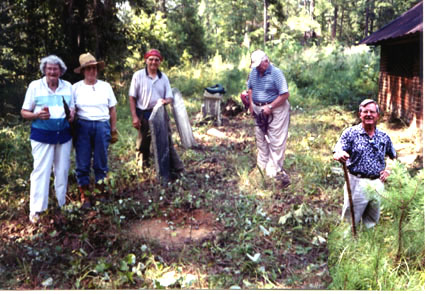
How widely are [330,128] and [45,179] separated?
8.14 ft

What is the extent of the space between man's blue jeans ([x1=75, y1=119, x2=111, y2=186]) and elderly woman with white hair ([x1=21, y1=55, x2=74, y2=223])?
0.13 metres

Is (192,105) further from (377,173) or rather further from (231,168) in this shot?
(377,173)

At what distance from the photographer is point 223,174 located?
4.04 meters

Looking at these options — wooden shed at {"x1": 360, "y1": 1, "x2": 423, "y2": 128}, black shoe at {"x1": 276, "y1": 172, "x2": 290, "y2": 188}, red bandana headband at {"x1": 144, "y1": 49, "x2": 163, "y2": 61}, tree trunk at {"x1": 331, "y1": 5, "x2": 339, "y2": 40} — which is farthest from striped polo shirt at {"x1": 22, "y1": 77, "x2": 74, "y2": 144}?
wooden shed at {"x1": 360, "y1": 1, "x2": 423, "y2": 128}

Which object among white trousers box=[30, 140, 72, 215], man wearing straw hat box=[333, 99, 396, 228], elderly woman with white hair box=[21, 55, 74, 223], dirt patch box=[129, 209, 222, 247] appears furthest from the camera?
white trousers box=[30, 140, 72, 215]

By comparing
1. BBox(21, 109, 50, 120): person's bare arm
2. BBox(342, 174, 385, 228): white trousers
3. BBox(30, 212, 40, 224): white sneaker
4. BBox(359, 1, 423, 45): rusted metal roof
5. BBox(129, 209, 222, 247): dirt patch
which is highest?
BBox(359, 1, 423, 45): rusted metal roof

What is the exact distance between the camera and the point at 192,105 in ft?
16.1

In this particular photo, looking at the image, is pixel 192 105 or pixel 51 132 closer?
pixel 51 132

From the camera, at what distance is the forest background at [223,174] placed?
116 inches

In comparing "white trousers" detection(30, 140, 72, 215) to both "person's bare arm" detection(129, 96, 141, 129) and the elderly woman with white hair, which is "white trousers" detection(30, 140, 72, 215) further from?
"person's bare arm" detection(129, 96, 141, 129)

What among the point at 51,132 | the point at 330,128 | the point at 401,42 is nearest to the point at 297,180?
the point at 330,128

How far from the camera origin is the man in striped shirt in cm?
367

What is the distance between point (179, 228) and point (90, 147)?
3.79 feet

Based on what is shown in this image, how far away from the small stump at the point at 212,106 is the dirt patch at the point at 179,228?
159 centimetres
